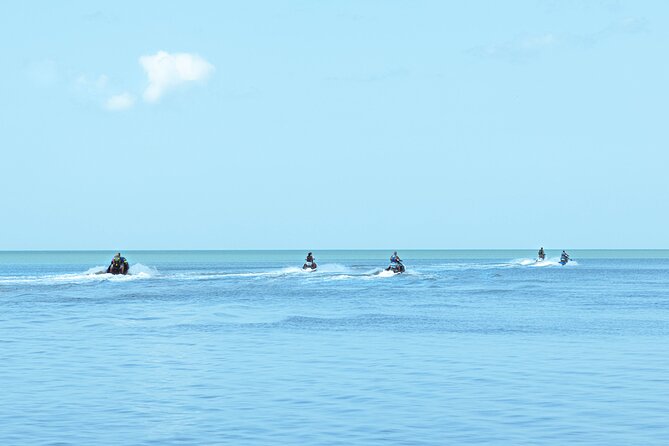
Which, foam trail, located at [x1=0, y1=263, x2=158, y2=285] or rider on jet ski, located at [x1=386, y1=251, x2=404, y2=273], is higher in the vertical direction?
rider on jet ski, located at [x1=386, y1=251, x2=404, y2=273]

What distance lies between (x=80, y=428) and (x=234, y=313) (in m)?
26.6

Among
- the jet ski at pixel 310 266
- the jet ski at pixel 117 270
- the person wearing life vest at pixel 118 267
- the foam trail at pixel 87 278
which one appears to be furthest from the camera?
the jet ski at pixel 310 266

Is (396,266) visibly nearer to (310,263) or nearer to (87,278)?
(310,263)

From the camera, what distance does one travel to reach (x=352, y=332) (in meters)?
32.9

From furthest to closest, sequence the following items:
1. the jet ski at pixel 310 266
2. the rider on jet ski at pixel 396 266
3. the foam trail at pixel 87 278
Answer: the jet ski at pixel 310 266 → the rider on jet ski at pixel 396 266 → the foam trail at pixel 87 278

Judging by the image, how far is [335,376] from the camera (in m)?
22.1

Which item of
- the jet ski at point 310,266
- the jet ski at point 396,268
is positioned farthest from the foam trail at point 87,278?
the jet ski at point 396,268

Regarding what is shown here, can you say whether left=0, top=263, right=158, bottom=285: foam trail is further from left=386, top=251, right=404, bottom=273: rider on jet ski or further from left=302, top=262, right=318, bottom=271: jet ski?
left=386, top=251, right=404, bottom=273: rider on jet ski

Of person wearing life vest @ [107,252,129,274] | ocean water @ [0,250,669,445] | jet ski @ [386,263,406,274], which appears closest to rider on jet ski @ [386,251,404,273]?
jet ski @ [386,263,406,274]

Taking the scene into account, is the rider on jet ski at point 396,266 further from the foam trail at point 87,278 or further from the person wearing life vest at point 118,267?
the person wearing life vest at point 118,267

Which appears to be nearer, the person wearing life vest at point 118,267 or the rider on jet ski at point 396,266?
the person wearing life vest at point 118,267

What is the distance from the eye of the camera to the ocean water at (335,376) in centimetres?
1619

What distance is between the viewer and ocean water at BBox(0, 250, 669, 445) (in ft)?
53.1

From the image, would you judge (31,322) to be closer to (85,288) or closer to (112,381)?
(112,381)
